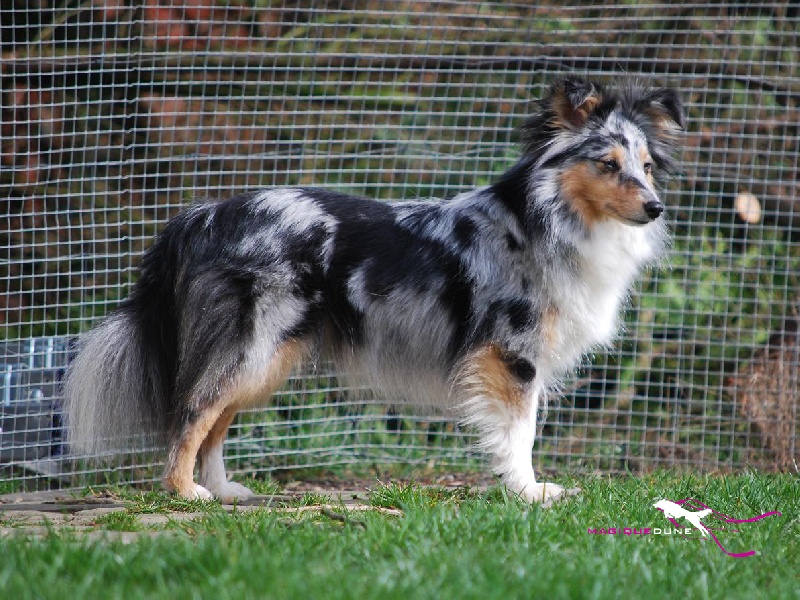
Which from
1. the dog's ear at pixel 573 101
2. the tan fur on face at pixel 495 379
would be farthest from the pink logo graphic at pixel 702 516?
the dog's ear at pixel 573 101

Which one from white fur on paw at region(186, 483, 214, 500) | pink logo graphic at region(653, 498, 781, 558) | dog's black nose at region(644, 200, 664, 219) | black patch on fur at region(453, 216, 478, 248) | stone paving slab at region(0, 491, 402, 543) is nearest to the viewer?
stone paving slab at region(0, 491, 402, 543)

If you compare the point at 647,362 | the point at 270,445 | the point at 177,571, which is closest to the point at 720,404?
the point at 647,362

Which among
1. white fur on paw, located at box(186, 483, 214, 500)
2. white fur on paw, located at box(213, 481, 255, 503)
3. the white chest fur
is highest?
the white chest fur

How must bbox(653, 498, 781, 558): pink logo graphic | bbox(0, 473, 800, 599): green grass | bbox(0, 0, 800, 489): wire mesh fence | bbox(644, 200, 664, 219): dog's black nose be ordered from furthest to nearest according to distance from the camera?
bbox(0, 0, 800, 489): wire mesh fence → bbox(644, 200, 664, 219): dog's black nose → bbox(653, 498, 781, 558): pink logo graphic → bbox(0, 473, 800, 599): green grass

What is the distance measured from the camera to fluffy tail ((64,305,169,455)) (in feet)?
15.3

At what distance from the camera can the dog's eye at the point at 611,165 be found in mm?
4418

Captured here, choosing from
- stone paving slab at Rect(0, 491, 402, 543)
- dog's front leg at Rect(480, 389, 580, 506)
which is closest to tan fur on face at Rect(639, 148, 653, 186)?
dog's front leg at Rect(480, 389, 580, 506)

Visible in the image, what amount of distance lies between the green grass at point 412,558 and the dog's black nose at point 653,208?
47.5 inches

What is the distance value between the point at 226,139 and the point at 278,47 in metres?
0.67

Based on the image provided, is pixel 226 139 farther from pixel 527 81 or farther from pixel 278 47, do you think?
pixel 527 81

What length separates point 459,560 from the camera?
2.92 m

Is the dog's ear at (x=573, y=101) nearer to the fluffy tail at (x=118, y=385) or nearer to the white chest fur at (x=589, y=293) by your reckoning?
the white chest fur at (x=589, y=293)

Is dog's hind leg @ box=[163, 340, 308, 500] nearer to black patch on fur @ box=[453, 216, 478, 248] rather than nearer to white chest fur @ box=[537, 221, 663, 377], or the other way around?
black patch on fur @ box=[453, 216, 478, 248]

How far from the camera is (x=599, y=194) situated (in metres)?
4.42
